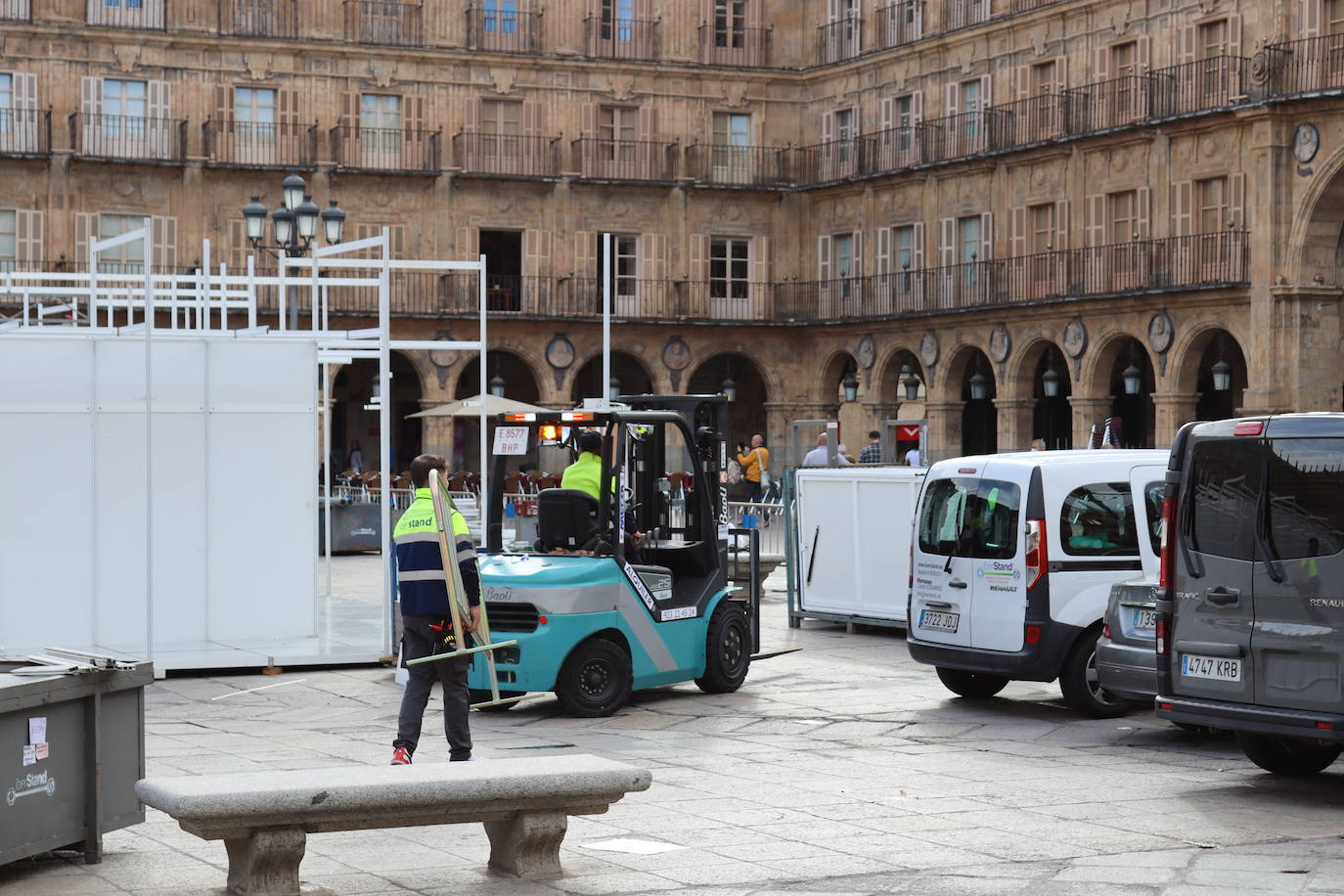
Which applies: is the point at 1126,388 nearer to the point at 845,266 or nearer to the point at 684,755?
the point at 845,266

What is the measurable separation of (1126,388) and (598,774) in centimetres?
2953

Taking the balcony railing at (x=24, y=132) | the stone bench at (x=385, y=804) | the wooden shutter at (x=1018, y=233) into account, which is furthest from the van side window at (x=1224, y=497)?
the balcony railing at (x=24, y=132)

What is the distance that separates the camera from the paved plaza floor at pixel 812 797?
25.0ft

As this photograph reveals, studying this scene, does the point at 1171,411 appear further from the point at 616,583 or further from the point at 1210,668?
the point at 1210,668

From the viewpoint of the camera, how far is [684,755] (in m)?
11.0

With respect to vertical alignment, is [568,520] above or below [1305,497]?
below

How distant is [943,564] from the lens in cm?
1301

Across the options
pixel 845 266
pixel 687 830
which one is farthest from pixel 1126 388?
pixel 687 830

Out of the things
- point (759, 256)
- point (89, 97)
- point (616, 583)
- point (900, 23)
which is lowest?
point (616, 583)

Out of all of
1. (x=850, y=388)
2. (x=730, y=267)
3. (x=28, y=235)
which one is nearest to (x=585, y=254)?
(x=730, y=267)

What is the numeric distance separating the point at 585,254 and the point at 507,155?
2731 mm

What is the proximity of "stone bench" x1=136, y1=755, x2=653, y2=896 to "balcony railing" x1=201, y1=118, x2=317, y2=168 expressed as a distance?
33.9m

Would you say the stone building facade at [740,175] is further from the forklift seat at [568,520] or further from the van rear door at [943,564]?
the forklift seat at [568,520]

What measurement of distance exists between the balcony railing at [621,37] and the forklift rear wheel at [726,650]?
30208mm
